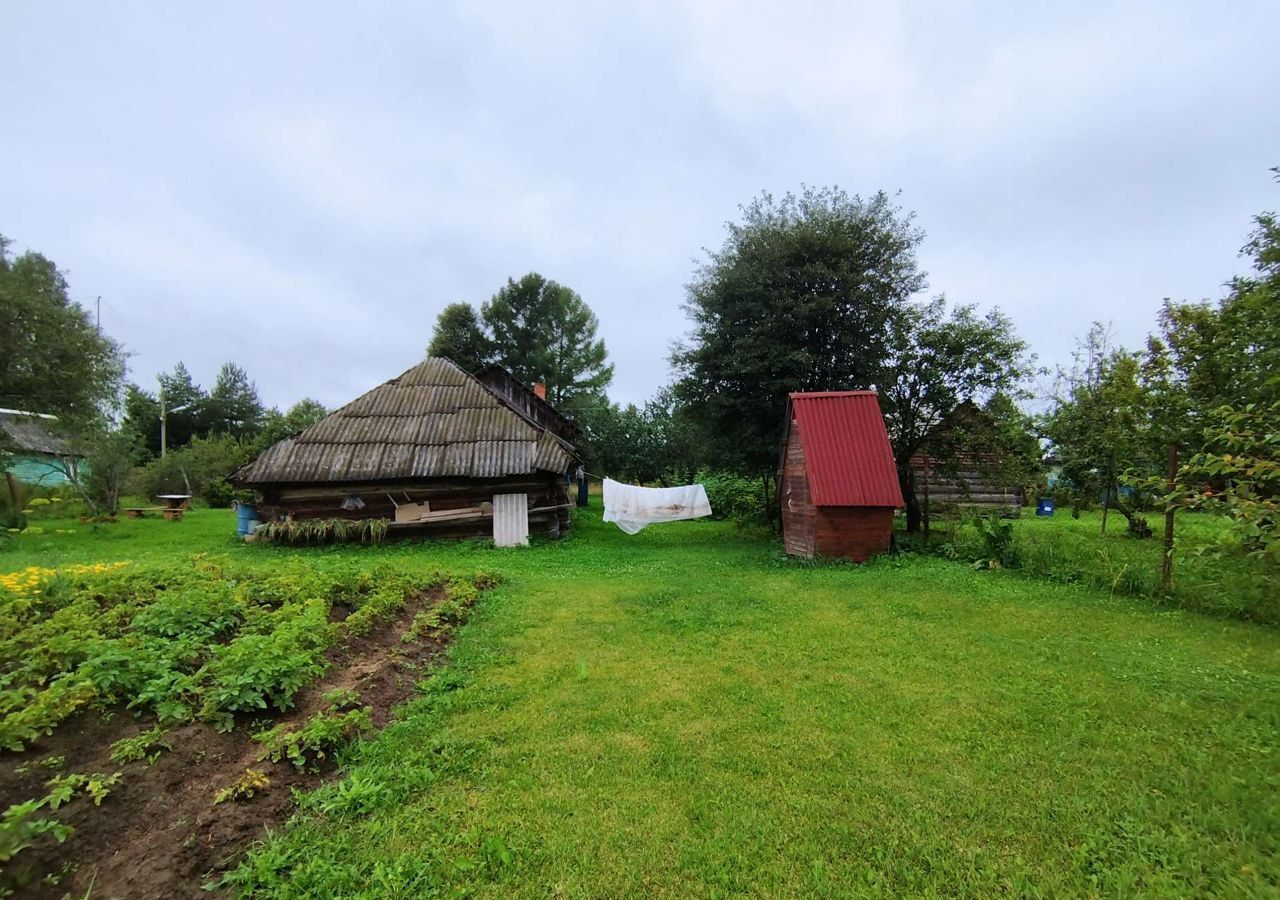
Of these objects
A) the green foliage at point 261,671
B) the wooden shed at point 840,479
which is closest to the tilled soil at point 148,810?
the green foliage at point 261,671

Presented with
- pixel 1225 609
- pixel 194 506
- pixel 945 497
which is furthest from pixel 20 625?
pixel 194 506

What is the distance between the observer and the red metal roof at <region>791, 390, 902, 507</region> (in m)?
11.8

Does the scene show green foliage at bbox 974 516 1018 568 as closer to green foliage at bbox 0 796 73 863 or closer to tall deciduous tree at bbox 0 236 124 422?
green foliage at bbox 0 796 73 863

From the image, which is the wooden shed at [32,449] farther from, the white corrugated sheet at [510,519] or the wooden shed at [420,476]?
the white corrugated sheet at [510,519]

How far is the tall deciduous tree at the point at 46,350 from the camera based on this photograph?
53.5 feet

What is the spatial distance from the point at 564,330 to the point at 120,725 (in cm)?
3737

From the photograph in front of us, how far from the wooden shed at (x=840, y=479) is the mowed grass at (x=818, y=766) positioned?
4.49 metres

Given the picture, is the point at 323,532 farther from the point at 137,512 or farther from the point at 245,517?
the point at 137,512

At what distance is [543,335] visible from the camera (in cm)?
3894

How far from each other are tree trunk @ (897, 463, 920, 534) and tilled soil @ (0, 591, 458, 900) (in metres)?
14.4

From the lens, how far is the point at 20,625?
513 centimetres

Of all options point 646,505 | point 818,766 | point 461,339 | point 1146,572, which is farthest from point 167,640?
point 461,339

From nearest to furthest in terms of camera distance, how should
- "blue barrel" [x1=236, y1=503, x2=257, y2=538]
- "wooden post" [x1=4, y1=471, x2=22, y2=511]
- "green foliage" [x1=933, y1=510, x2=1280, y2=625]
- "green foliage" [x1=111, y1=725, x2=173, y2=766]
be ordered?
"green foliage" [x1=111, y1=725, x2=173, y2=766], "green foliage" [x1=933, y1=510, x2=1280, y2=625], "blue barrel" [x1=236, y1=503, x2=257, y2=538], "wooden post" [x1=4, y1=471, x2=22, y2=511]

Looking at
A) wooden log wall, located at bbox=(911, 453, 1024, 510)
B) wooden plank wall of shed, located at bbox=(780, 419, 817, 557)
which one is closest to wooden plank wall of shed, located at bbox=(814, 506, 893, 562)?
wooden plank wall of shed, located at bbox=(780, 419, 817, 557)
